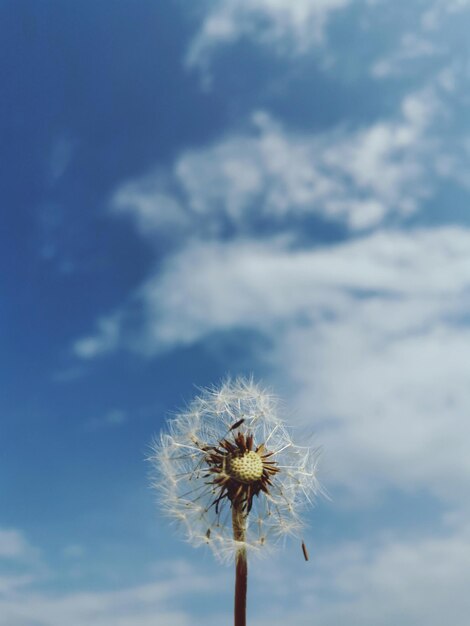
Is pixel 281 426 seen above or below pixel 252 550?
above

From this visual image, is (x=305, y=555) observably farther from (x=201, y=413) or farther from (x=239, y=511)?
(x=201, y=413)

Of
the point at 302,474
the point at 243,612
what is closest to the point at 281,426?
the point at 302,474

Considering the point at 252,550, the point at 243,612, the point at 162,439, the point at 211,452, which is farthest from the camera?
the point at 162,439

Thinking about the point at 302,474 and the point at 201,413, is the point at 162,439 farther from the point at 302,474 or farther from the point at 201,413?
the point at 302,474

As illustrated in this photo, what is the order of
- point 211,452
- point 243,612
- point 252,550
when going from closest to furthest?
point 243,612
point 252,550
point 211,452

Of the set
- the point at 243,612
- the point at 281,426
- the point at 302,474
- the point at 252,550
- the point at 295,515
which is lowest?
the point at 243,612

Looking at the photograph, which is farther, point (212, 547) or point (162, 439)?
point (162, 439)

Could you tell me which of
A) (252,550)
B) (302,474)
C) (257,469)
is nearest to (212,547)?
(252,550)
